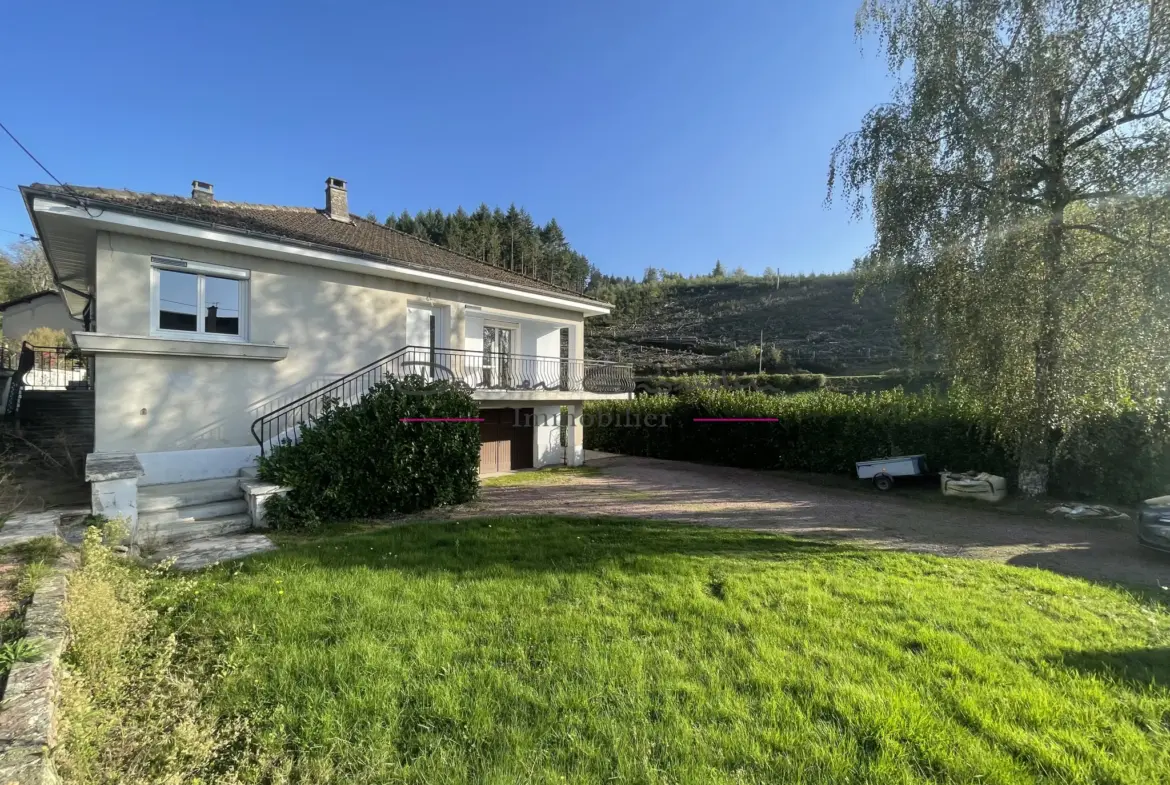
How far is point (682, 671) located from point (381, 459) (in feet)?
20.5

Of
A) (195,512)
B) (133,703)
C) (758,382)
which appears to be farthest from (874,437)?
(758,382)

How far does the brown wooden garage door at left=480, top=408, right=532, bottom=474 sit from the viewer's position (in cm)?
1315

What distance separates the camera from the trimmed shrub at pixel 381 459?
746cm

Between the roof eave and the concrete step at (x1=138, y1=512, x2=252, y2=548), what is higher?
the roof eave

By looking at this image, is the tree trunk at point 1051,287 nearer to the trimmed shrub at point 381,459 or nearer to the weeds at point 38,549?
the trimmed shrub at point 381,459

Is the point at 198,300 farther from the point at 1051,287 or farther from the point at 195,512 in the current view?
the point at 1051,287

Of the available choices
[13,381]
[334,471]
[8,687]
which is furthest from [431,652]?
[13,381]

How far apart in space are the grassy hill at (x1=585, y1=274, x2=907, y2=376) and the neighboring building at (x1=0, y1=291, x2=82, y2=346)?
28668 millimetres

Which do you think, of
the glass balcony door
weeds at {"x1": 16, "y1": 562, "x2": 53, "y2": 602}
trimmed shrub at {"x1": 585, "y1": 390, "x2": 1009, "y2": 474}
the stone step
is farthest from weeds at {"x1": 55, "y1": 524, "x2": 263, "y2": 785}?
trimmed shrub at {"x1": 585, "y1": 390, "x2": 1009, "y2": 474}

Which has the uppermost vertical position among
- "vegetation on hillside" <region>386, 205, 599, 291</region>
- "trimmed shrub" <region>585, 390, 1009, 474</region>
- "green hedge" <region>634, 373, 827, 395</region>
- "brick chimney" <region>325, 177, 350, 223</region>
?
"vegetation on hillside" <region>386, 205, 599, 291</region>

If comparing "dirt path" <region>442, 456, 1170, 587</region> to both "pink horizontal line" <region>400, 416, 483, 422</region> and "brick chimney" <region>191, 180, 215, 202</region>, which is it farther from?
"brick chimney" <region>191, 180, 215, 202</region>

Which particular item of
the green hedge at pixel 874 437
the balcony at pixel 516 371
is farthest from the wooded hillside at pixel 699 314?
the balcony at pixel 516 371

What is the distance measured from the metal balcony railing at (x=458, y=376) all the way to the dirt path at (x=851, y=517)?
2.78 meters

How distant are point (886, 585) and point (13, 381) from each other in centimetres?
1941
